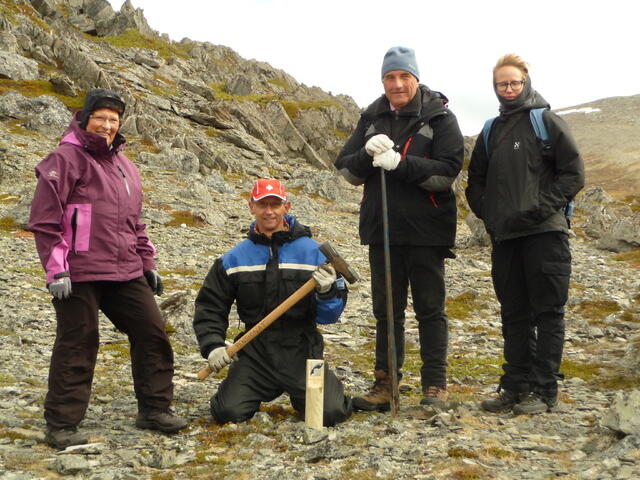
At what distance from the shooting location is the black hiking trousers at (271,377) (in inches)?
321

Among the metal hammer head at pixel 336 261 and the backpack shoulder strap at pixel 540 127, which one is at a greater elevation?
the backpack shoulder strap at pixel 540 127

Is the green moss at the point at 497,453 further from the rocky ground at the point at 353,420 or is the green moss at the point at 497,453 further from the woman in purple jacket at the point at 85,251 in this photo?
the woman in purple jacket at the point at 85,251

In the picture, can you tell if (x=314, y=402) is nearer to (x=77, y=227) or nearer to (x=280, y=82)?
(x=77, y=227)

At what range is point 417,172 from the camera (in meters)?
7.97

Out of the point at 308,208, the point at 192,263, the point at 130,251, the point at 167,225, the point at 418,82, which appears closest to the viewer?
the point at 130,251

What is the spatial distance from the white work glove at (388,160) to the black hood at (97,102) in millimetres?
3213

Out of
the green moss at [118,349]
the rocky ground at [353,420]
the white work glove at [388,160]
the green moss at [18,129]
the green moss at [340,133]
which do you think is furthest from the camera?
the green moss at [340,133]

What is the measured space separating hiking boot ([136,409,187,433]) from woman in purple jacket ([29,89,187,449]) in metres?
0.01

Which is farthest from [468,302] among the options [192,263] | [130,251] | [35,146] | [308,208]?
[35,146]

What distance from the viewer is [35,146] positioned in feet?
144

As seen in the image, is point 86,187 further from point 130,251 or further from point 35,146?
point 35,146

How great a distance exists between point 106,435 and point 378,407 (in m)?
3.51

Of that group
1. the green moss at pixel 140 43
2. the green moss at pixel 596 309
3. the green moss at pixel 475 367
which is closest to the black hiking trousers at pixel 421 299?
the green moss at pixel 475 367

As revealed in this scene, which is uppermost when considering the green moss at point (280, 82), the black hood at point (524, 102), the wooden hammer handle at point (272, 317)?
the green moss at point (280, 82)
